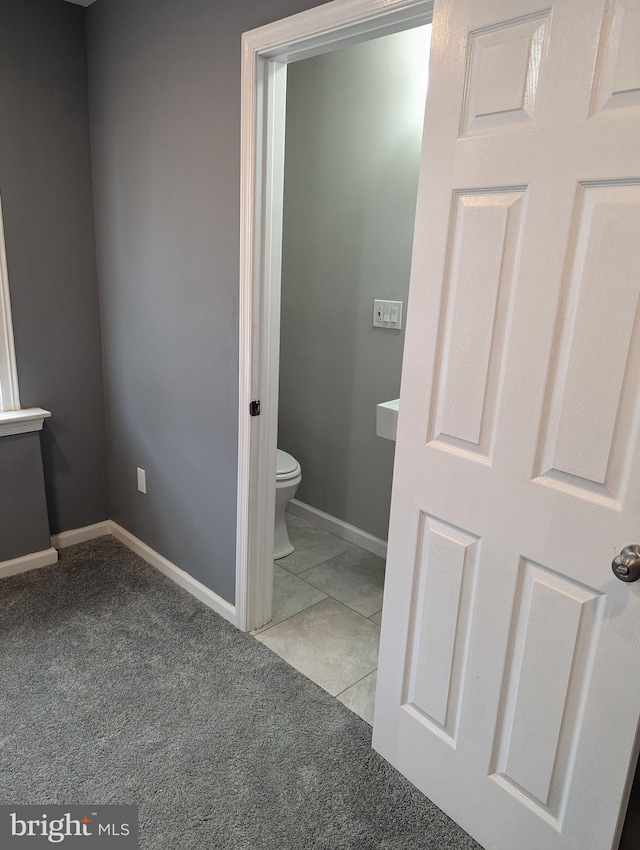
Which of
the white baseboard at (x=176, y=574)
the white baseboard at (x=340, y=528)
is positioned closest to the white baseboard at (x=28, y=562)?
the white baseboard at (x=176, y=574)

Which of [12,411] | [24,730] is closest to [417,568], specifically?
[24,730]

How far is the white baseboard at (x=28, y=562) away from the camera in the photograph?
2619 mm

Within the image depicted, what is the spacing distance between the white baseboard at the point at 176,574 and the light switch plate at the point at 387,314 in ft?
4.58

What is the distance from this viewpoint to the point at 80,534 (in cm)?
296

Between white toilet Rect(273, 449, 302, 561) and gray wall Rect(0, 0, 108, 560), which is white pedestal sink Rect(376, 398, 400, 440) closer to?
white toilet Rect(273, 449, 302, 561)

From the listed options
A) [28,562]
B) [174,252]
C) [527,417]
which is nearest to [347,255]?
[174,252]

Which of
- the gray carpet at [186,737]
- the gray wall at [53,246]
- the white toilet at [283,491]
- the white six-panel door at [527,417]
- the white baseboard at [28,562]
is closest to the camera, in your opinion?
the white six-panel door at [527,417]

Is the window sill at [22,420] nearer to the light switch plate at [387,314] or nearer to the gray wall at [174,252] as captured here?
the gray wall at [174,252]

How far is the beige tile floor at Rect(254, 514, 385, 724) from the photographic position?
2102 millimetres

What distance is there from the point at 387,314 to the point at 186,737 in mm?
1859

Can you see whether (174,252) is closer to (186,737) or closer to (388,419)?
(388,419)

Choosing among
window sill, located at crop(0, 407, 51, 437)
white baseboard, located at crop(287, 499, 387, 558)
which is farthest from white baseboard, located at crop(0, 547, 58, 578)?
white baseboard, located at crop(287, 499, 387, 558)

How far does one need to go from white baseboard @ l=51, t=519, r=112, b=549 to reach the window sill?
0.59 m

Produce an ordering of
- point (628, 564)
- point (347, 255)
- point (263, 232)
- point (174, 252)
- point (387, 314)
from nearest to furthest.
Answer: point (628, 564) < point (263, 232) < point (174, 252) < point (387, 314) < point (347, 255)
